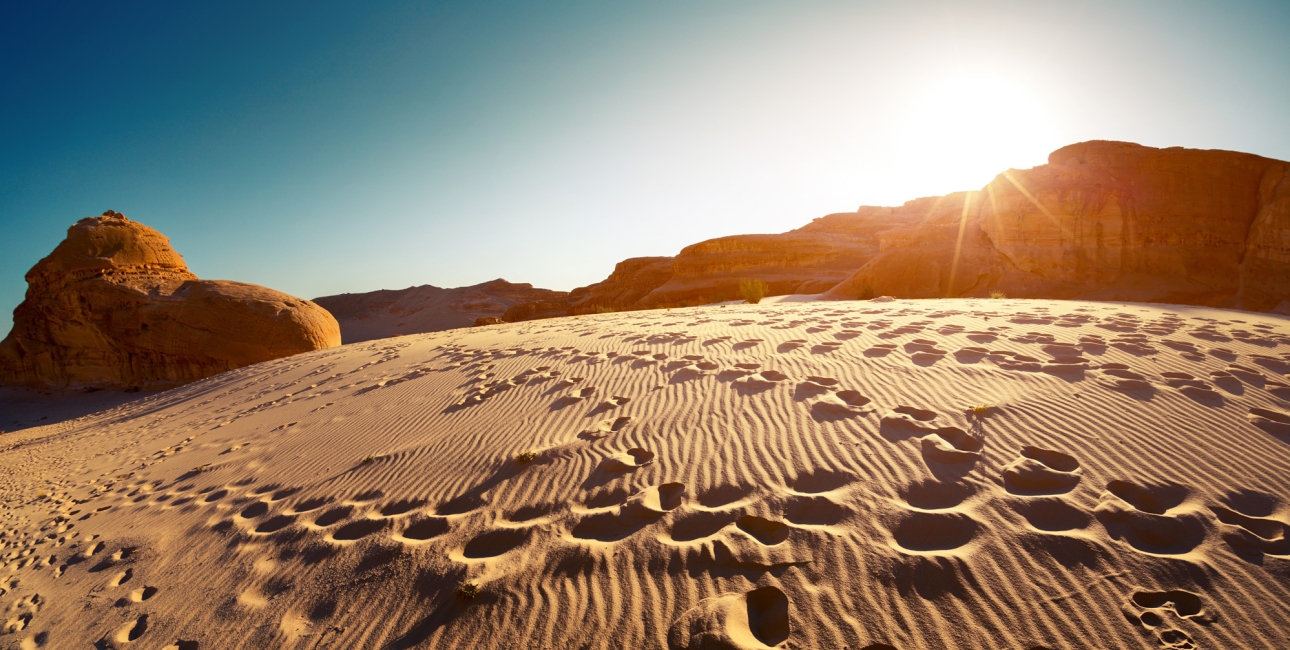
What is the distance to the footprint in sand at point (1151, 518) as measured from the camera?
6.96ft

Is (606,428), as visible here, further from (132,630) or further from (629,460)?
(132,630)

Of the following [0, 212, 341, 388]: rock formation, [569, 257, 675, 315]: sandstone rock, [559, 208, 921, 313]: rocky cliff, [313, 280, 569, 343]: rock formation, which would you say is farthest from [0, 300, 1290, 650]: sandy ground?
[313, 280, 569, 343]: rock formation

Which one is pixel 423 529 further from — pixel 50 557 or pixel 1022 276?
pixel 1022 276

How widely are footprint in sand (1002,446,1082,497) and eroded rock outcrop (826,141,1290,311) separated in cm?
1748

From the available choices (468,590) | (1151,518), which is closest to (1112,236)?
(1151,518)

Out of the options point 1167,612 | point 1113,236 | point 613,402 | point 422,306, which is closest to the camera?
point 1167,612

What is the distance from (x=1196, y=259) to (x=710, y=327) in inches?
747

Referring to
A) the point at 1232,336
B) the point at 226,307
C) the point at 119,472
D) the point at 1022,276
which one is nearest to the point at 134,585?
the point at 119,472

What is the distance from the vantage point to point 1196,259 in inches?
612

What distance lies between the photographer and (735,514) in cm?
257

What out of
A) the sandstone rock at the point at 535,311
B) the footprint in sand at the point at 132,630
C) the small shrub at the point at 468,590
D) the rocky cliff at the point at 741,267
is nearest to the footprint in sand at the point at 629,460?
the small shrub at the point at 468,590

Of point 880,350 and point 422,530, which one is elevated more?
point 880,350

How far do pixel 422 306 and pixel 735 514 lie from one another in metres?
51.5

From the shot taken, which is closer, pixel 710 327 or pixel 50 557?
pixel 50 557
